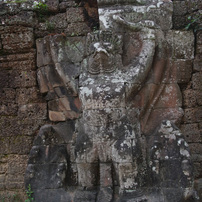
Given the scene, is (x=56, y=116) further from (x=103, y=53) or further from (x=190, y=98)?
(x=190, y=98)

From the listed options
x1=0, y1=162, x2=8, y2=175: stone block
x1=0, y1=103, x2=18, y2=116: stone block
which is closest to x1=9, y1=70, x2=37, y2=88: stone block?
x1=0, y1=103, x2=18, y2=116: stone block

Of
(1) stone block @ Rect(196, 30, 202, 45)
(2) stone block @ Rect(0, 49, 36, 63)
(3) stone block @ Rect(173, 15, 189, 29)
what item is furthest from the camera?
(2) stone block @ Rect(0, 49, 36, 63)

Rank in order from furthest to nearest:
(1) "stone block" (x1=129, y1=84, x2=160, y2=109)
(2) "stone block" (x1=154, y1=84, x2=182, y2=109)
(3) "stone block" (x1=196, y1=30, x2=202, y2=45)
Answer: (3) "stone block" (x1=196, y1=30, x2=202, y2=45) < (2) "stone block" (x1=154, y1=84, x2=182, y2=109) < (1) "stone block" (x1=129, y1=84, x2=160, y2=109)

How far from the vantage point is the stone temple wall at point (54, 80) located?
4.46 metres

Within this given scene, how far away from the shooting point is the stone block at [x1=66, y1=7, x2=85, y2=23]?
190 inches

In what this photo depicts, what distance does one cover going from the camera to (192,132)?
4.55 meters

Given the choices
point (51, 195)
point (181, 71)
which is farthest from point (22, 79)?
point (181, 71)

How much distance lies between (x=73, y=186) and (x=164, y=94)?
6.64 feet

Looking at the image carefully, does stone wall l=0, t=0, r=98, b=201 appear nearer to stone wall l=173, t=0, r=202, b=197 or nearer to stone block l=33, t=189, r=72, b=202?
stone block l=33, t=189, r=72, b=202

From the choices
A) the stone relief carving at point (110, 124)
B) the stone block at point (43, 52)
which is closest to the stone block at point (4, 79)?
the stone block at point (43, 52)

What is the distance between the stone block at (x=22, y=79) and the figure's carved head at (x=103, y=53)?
127 centimetres

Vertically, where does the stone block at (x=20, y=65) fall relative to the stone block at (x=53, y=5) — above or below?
below

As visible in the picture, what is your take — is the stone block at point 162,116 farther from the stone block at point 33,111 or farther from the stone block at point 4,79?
Result: the stone block at point 4,79

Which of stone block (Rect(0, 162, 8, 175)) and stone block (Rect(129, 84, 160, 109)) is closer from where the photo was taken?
stone block (Rect(129, 84, 160, 109))
